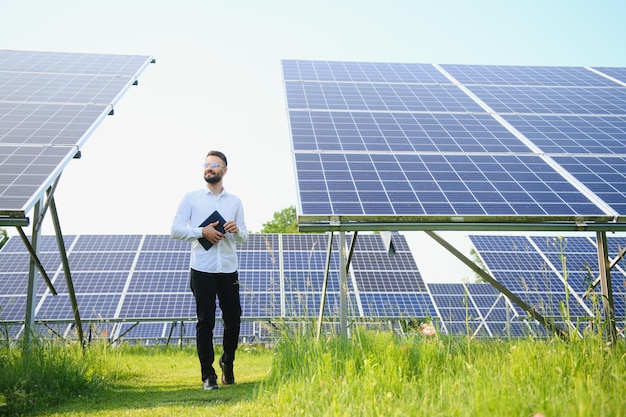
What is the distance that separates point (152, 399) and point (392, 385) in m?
2.48

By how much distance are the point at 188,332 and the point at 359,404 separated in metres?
12.2

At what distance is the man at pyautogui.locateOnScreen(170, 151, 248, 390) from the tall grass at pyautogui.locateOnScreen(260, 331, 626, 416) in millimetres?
743

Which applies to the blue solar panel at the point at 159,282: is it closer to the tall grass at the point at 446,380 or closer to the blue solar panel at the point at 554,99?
the blue solar panel at the point at 554,99

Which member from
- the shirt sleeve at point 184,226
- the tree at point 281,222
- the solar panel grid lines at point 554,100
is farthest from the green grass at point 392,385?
the tree at point 281,222

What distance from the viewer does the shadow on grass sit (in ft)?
16.0

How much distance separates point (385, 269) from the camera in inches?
629

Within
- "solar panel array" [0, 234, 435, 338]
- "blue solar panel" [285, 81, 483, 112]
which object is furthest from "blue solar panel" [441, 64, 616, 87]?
"solar panel array" [0, 234, 435, 338]

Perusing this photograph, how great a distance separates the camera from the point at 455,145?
8.12 meters

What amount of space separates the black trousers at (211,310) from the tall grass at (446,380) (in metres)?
0.72

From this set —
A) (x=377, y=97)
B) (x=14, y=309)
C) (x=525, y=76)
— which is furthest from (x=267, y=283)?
(x=525, y=76)

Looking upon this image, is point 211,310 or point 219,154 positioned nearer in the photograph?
point 211,310

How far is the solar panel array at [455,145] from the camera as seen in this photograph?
630cm

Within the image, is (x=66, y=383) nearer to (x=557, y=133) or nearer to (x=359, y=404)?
(x=359, y=404)

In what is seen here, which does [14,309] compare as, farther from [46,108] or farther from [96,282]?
[46,108]
